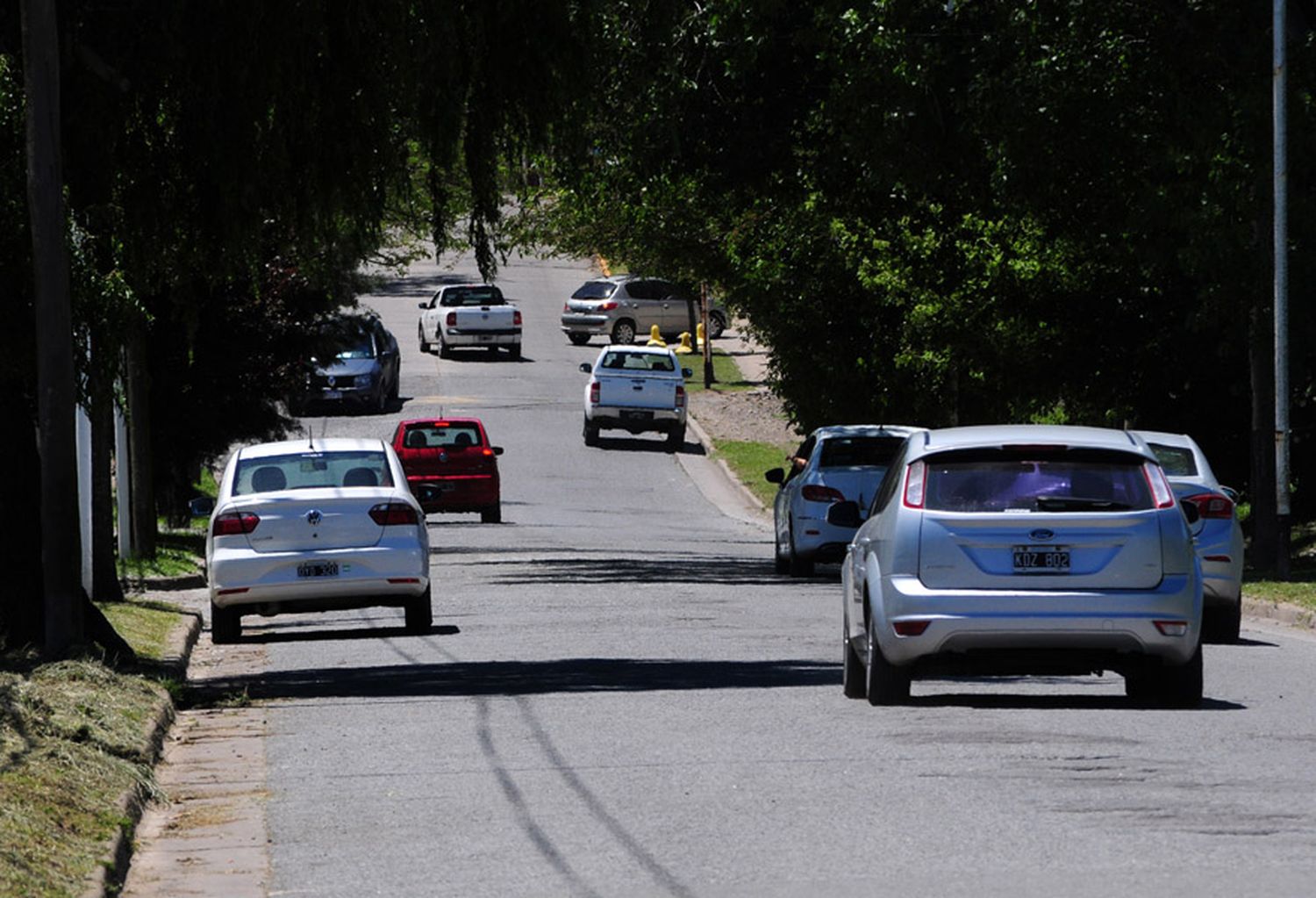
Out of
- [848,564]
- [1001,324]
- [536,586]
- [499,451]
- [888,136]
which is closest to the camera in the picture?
[848,564]

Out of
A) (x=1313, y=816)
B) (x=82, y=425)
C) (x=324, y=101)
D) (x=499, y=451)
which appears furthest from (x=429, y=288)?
(x=1313, y=816)

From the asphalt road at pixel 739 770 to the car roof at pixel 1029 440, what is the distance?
1.46m

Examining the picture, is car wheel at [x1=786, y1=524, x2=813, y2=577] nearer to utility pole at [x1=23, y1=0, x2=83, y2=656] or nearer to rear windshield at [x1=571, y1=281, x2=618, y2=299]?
utility pole at [x1=23, y1=0, x2=83, y2=656]

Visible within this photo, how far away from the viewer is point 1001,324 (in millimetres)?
35344

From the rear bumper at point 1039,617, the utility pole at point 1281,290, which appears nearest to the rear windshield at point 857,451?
the utility pole at point 1281,290

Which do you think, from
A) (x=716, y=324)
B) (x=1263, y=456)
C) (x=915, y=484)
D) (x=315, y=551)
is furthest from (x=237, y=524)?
(x=716, y=324)

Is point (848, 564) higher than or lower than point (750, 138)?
lower

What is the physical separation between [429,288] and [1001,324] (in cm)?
5599

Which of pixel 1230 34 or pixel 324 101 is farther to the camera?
pixel 1230 34

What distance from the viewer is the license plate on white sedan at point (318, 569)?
1953 centimetres

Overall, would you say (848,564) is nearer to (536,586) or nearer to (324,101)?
(324,101)

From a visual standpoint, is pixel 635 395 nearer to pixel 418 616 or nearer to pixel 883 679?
pixel 418 616

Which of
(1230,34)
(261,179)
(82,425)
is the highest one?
(1230,34)

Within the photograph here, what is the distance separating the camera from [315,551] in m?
19.6
